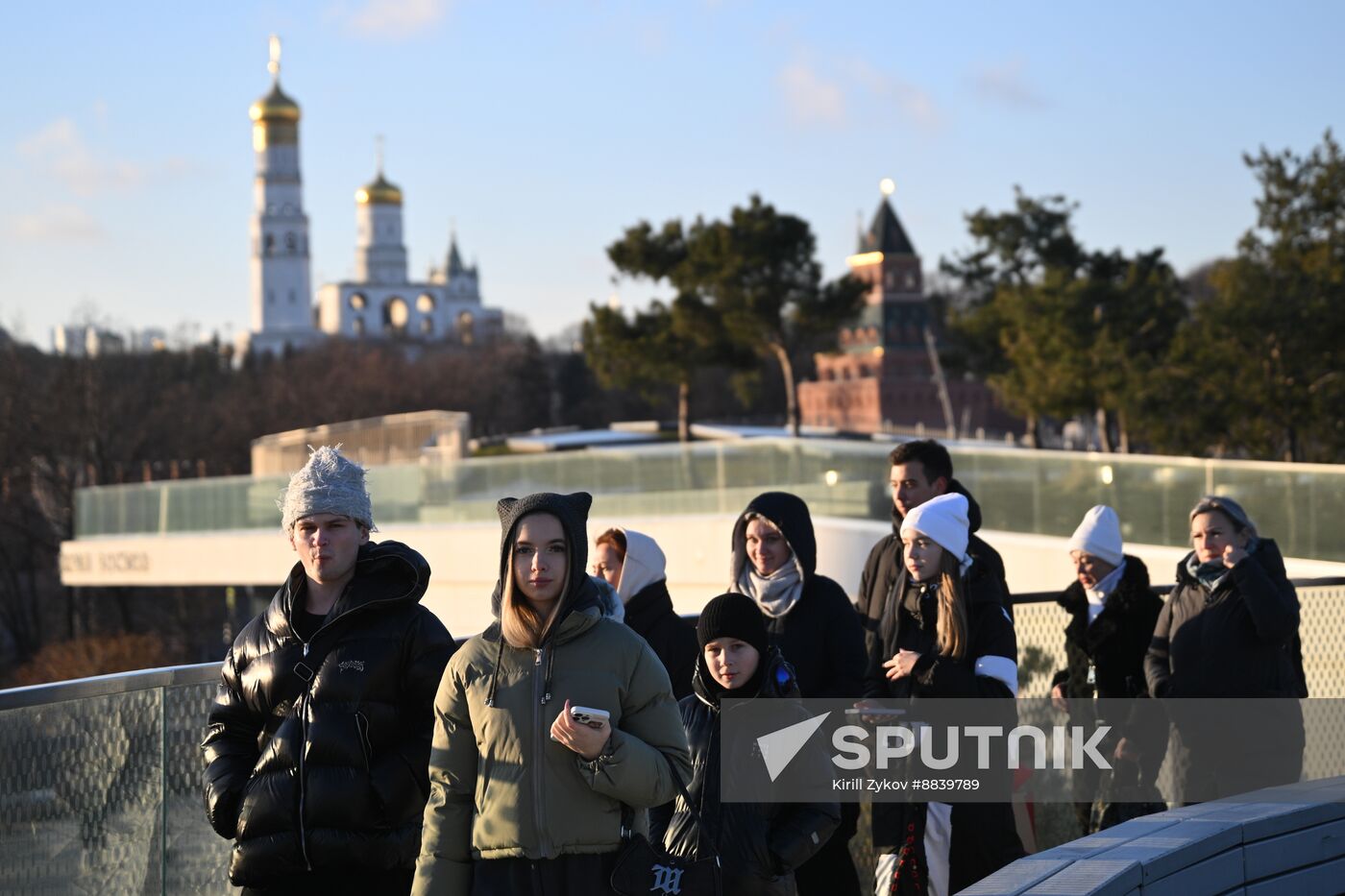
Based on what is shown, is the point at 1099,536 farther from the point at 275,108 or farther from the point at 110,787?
the point at 275,108

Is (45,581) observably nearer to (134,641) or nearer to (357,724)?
(134,641)

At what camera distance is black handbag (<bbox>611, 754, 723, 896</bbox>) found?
396cm

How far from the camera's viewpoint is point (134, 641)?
40.3 m

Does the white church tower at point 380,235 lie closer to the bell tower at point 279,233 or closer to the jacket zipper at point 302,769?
the bell tower at point 279,233

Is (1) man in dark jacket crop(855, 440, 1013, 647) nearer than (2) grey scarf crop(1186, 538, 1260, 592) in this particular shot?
Yes

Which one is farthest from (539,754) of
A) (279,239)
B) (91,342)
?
(279,239)

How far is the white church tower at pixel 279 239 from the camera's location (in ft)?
487

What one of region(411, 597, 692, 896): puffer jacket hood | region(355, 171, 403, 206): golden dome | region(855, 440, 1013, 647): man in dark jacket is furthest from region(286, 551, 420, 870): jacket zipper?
region(355, 171, 403, 206): golden dome

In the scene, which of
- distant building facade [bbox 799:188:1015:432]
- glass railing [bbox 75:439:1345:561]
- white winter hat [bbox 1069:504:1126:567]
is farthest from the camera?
distant building facade [bbox 799:188:1015:432]

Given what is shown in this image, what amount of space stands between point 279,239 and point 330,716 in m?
156

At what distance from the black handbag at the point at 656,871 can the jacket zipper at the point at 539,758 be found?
0.17 metres

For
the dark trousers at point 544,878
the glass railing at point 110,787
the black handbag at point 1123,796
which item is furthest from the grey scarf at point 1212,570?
the glass railing at point 110,787

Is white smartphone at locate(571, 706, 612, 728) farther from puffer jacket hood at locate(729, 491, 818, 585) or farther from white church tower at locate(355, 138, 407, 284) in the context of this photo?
white church tower at locate(355, 138, 407, 284)

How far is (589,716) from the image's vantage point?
12.6ft
